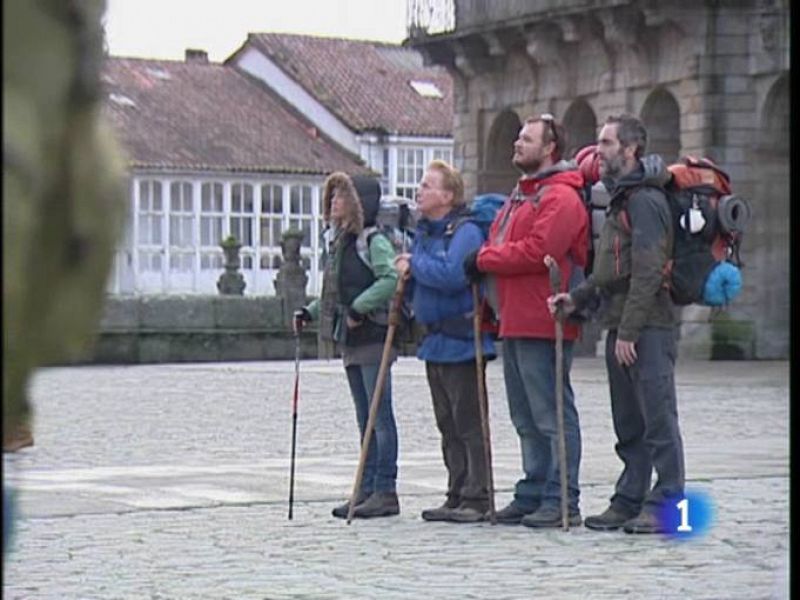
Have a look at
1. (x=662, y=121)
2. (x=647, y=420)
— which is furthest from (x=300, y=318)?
(x=662, y=121)

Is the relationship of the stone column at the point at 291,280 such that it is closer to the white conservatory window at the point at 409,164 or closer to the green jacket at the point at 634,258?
the green jacket at the point at 634,258

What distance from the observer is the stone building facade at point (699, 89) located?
39094 mm

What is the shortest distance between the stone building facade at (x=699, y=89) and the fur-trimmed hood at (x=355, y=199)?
85.7 feet

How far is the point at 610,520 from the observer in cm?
1185

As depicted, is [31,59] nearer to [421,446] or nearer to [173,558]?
[173,558]

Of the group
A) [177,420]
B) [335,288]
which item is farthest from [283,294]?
[335,288]

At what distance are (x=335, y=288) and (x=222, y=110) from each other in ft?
233

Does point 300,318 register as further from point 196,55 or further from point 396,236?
point 196,55

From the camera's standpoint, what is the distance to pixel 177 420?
2303 centimetres

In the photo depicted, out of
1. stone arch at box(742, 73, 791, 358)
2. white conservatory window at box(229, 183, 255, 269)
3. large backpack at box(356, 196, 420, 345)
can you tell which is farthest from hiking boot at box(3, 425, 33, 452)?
white conservatory window at box(229, 183, 255, 269)

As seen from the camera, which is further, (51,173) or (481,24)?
(481,24)

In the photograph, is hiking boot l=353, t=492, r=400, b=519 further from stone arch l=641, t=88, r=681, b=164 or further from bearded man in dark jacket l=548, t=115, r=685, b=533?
stone arch l=641, t=88, r=681, b=164

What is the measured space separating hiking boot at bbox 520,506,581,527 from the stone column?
32.6 m

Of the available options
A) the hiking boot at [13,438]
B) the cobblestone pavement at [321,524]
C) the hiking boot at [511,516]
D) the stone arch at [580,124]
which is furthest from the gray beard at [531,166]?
the stone arch at [580,124]
